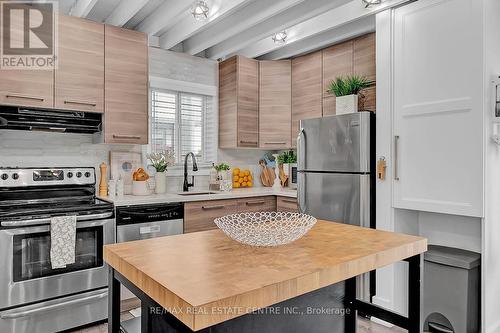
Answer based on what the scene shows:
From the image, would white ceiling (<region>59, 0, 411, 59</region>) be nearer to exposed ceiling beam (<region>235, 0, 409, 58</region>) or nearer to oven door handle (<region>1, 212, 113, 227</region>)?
exposed ceiling beam (<region>235, 0, 409, 58</region>)

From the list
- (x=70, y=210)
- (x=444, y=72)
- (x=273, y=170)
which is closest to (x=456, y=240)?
(x=444, y=72)

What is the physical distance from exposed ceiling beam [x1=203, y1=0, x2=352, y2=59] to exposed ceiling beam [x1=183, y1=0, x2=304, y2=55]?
132 millimetres

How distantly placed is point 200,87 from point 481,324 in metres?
3.41

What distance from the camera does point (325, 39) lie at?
3.69 metres

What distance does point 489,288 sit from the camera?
2.42m

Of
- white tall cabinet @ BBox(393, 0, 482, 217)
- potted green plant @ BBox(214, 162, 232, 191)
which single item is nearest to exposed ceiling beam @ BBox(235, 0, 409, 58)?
white tall cabinet @ BBox(393, 0, 482, 217)

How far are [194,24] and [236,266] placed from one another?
281 cm

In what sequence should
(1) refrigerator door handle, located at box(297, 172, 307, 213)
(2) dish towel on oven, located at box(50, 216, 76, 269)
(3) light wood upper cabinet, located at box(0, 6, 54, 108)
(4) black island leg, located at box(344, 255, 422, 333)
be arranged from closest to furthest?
(4) black island leg, located at box(344, 255, 422, 333) < (2) dish towel on oven, located at box(50, 216, 76, 269) < (3) light wood upper cabinet, located at box(0, 6, 54, 108) < (1) refrigerator door handle, located at box(297, 172, 307, 213)

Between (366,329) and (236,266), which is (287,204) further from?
(236,266)

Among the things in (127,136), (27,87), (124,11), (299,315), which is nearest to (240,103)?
(127,136)

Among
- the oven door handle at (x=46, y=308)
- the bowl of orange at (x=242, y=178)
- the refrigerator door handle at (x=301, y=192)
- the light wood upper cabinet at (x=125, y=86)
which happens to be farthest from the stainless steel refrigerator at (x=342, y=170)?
the oven door handle at (x=46, y=308)

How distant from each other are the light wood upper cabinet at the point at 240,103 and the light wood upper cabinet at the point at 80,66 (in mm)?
1449

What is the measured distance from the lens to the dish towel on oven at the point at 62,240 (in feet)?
8.20

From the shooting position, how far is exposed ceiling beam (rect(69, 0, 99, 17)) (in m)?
2.87
